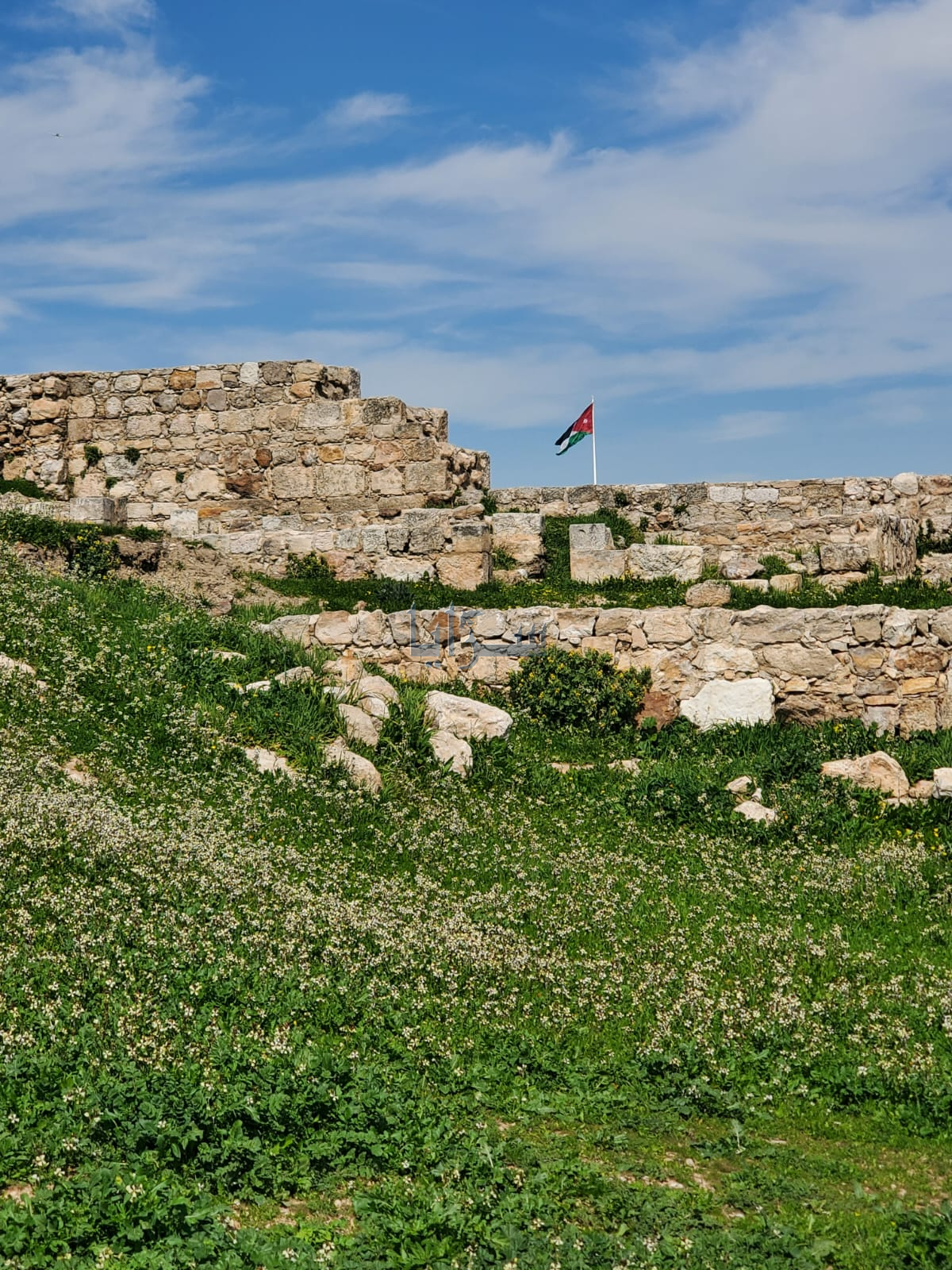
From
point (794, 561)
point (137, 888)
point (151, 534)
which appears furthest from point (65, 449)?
point (137, 888)

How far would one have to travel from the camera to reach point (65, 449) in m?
20.9

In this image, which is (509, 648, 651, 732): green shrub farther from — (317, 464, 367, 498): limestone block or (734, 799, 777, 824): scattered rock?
(317, 464, 367, 498): limestone block

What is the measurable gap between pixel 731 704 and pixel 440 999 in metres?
7.06

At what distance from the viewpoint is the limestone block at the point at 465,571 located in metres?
17.1

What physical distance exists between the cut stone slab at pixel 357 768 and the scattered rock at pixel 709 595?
591cm

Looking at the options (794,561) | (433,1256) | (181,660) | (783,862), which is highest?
(794,561)

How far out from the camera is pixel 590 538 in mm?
17719

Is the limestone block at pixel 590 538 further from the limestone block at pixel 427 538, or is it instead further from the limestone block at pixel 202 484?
the limestone block at pixel 202 484

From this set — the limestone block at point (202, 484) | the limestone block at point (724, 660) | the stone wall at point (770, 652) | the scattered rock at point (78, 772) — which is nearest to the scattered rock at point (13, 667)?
the scattered rock at point (78, 772)

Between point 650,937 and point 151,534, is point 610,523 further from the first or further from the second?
point 650,937

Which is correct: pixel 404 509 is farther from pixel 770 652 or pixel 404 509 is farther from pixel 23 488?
pixel 770 652

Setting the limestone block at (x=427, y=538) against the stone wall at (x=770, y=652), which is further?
the limestone block at (x=427, y=538)

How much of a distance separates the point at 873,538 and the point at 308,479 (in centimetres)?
882

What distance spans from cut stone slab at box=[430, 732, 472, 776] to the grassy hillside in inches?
8.6
